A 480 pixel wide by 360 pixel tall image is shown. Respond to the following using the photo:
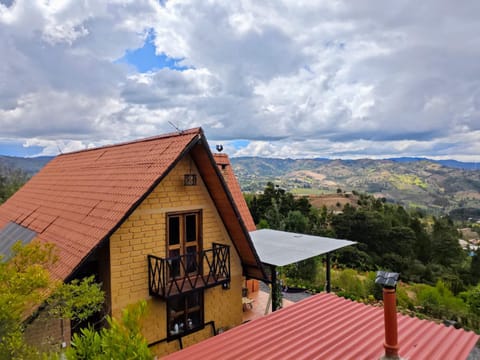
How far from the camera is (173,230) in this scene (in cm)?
854

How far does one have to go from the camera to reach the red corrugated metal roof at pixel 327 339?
558 cm

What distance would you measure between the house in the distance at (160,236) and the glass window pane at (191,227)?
3cm

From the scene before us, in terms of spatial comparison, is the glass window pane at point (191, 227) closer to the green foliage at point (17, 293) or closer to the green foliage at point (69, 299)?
the green foliage at point (69, 299)

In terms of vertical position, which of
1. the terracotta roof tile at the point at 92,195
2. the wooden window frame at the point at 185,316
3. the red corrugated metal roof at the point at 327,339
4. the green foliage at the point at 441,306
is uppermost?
the terracotta roof tile at the point at 92,195

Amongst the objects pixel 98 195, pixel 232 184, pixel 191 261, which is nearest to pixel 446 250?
pixel 232 184

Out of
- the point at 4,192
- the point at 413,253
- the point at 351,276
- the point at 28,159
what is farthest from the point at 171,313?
the point at 28,159

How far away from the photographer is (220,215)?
927 centimetres

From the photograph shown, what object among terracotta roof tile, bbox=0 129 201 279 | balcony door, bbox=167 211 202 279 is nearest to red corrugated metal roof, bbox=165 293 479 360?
balcony door, bbox=167 211 202 279

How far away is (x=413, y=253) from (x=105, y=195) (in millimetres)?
31211

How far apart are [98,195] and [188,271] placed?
3041mm

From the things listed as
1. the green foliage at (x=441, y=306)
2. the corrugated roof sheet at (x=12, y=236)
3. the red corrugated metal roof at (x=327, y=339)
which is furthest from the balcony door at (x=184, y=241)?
the green foliage at (x=441, y=306)

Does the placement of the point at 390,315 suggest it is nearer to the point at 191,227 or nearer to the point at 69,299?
the point at 69,299

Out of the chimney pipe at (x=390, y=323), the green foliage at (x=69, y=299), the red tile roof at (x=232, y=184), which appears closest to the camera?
the chimney pipe at (x=390, y=323)

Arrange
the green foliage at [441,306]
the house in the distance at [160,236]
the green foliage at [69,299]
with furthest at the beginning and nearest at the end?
1. the green foliage at [441,306]
2. the house in the distance at [160,236]
3. the green foliage at [69,299]
